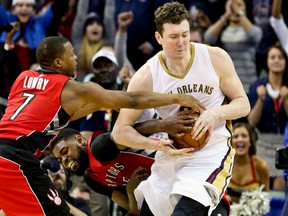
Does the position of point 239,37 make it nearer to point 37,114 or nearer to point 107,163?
point 107,163

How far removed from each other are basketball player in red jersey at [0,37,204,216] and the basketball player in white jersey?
0.22 metres

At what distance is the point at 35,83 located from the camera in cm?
646

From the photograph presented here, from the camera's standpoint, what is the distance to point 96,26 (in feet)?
36.2

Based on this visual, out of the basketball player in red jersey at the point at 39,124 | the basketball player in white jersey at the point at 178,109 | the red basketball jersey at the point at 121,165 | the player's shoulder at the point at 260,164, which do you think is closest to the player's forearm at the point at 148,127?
the basketball player in white jersey at the point at 178,109

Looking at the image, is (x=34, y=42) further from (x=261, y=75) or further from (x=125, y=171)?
(x=125, y=171)

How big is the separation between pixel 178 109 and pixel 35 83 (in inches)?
44.3

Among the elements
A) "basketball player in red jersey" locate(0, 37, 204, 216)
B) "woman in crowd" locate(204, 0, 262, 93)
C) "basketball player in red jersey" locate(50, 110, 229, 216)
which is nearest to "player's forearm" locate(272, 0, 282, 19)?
"woman in crowd" locate(204, 0, 262, 93)

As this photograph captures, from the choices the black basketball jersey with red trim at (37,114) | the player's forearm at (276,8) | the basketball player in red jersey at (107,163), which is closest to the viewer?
the black basketball jersey with red trim at (37,114)

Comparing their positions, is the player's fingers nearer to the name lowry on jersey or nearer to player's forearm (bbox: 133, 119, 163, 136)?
player's forearm (bbox: 133, 119, 163, 136)

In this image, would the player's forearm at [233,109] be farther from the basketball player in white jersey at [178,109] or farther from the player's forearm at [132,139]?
the player's forearm at [132,139]

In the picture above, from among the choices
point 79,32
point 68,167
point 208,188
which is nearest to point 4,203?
point 68,167

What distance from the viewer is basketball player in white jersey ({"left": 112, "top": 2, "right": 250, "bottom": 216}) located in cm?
626

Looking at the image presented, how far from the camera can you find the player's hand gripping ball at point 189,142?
6.25 meters

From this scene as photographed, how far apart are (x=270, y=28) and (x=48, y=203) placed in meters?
5.45
